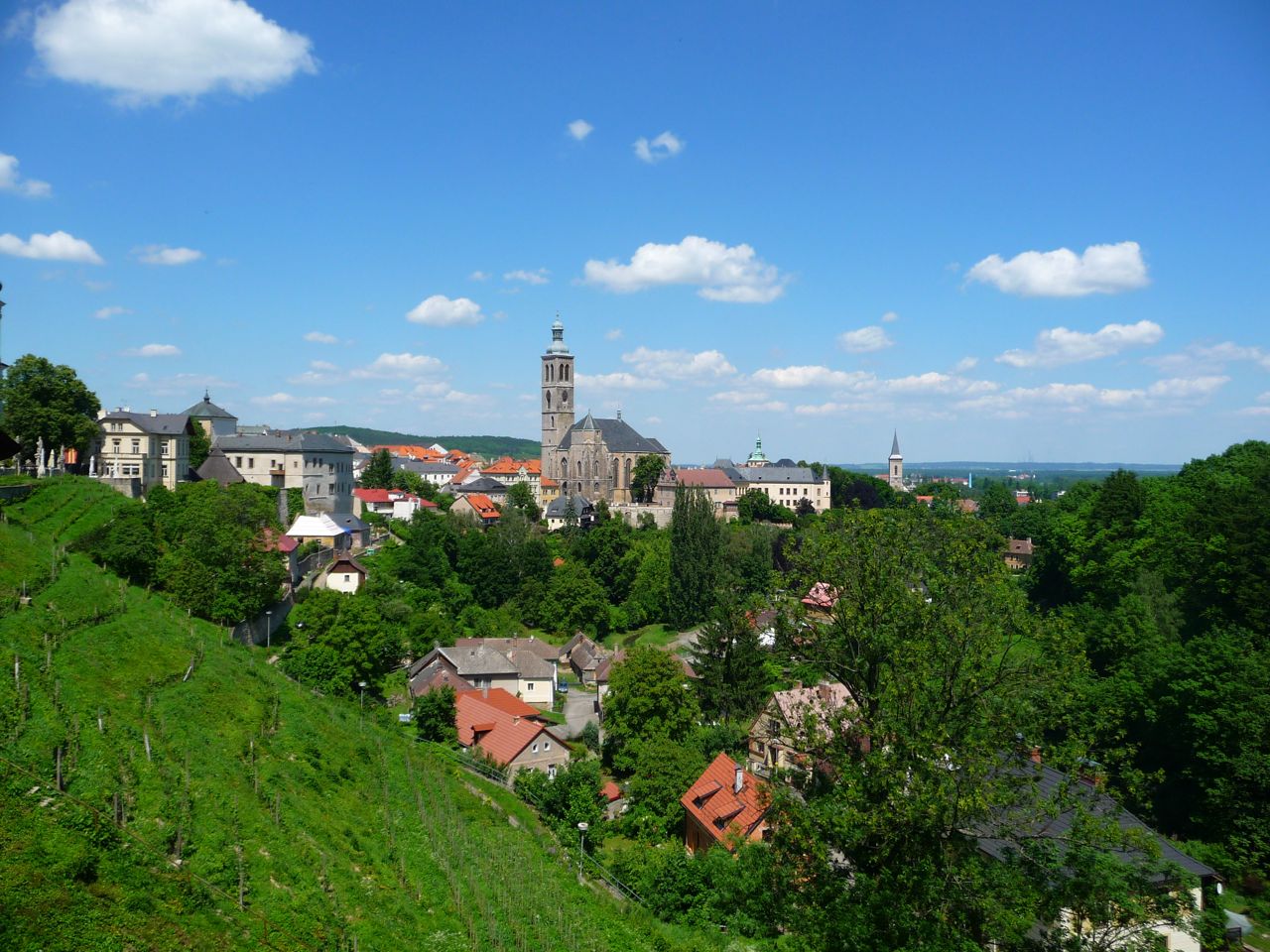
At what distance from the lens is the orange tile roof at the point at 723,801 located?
2459cm

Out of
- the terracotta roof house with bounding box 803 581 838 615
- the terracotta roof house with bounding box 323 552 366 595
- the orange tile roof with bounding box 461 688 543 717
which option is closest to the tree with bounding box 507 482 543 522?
the terracotta roof house with bounding box 323 552 366 595

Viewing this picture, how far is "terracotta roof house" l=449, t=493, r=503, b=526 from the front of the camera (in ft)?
262

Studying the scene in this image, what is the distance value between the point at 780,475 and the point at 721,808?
318ft

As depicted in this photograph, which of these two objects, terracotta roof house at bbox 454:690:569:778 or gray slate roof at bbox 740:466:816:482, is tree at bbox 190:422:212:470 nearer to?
terracotta roof house at bbox 454:690:569:778

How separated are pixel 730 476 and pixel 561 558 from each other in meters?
52.5

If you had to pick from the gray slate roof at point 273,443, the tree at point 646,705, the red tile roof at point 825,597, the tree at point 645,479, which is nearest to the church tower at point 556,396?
the tree at point 645,479

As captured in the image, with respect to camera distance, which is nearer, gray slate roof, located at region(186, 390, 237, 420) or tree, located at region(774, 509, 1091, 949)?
tree, located at region(774, 509, 1091, 949)

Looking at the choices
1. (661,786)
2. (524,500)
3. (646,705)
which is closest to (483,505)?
(524,500)

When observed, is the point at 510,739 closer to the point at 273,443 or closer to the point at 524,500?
the point at 273,443

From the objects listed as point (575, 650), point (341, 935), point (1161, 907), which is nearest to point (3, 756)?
point (341, 935)

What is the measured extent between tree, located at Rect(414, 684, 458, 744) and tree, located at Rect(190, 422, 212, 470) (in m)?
29.7

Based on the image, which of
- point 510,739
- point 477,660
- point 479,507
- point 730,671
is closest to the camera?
point 510,739

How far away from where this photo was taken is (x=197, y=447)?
179ft

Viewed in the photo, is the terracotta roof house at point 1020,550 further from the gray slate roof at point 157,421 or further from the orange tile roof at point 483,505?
the gray slate roof at point 157,421
